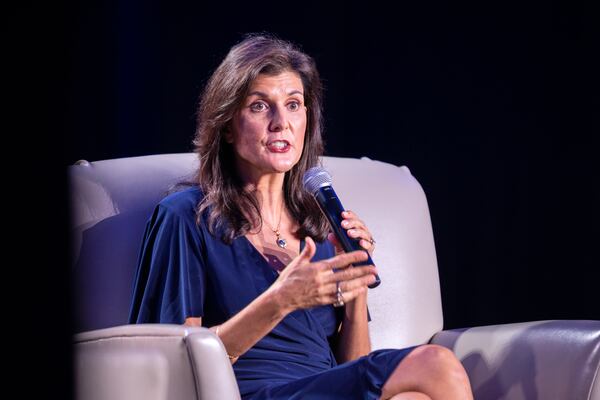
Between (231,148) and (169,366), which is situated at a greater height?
(231,148)

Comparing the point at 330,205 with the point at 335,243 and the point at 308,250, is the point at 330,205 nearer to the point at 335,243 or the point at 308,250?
the point at 308,250

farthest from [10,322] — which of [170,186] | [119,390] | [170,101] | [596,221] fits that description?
[596,221]

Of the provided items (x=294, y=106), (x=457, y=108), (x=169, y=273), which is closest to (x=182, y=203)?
(x=169, y=273)

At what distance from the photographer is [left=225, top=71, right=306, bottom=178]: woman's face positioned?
67.0 inches

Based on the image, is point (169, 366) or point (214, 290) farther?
point (214, 290)

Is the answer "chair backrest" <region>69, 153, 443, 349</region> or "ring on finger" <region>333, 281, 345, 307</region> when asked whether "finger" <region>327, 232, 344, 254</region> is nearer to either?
"chair backrest" <region>69, 153, 443, 349</region>

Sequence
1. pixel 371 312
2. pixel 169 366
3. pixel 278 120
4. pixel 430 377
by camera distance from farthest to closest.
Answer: pixel 371 312
pixel 278 120
pixel 430 377
pixel 169 366

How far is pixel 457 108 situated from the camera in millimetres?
2648

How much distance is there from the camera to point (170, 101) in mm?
2354

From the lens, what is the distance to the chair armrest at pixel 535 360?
60.5 inches

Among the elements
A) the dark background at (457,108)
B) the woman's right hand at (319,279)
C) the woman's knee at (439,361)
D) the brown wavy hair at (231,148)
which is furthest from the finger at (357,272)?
the dark background at (457,108)

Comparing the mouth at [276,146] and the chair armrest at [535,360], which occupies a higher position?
the mouth at [276,146]

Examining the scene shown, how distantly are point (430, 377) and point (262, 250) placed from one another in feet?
1.68

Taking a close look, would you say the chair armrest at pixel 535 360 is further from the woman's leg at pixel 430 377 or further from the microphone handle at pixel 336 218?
the microphone handle at pixel 336 218
